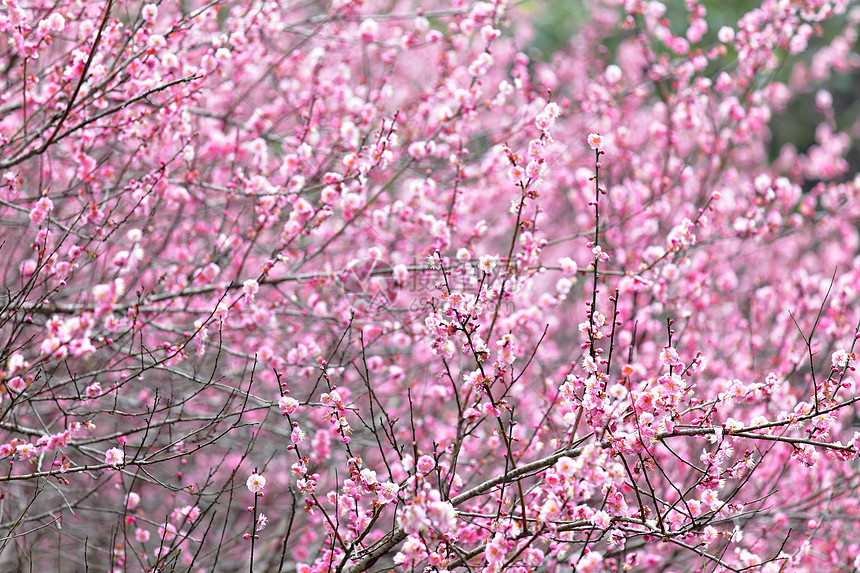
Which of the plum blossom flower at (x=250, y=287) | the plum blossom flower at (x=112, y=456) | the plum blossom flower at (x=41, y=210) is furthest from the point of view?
the plum blossom flower at (x=250, y=287)

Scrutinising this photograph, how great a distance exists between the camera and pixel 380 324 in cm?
438

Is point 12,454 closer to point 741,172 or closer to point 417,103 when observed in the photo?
point 417,103

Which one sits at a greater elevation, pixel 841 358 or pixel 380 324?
pixel 380 324

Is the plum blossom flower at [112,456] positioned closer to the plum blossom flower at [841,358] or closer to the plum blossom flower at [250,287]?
the plum blossom flower at [250,287]

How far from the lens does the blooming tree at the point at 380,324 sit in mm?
2818

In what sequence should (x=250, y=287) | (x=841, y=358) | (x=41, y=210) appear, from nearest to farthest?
(x=841, y=358) < (x=41, y=210) < (x=250, y=287)

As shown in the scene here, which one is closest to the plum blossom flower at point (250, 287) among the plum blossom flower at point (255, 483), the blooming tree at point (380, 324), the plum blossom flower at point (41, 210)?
the blooming tree at point (380, 324)

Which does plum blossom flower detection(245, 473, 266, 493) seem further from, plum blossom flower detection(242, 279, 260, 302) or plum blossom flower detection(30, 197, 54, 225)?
plum blossom flower detection(30, 197, 54, 225)

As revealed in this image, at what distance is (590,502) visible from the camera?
13.8ft

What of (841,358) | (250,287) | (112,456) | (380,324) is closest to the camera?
(841,358)

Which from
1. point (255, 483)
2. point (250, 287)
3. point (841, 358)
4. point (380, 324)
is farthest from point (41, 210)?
point (841, 358)

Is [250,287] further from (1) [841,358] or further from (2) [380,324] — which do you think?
(1) [841,358]

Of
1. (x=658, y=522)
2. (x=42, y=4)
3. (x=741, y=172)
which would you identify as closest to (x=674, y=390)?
(x=658, y=522)

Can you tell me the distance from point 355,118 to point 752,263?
646 centimetres
